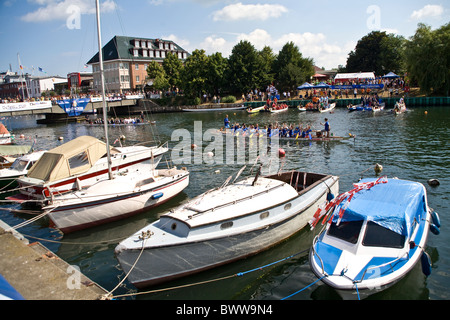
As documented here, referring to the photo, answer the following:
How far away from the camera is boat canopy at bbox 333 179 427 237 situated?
35.6 feet

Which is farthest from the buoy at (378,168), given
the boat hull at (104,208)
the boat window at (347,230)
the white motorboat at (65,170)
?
the white motorboat at (65,170)

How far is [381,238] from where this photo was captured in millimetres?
10617

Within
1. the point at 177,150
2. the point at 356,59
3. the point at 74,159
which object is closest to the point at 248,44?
the point at 356,59

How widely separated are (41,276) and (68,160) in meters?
10.2

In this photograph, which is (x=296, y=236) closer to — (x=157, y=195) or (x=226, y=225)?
(x=226, y=225)

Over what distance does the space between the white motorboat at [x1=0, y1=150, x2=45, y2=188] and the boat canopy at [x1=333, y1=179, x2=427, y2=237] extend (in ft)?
69.5

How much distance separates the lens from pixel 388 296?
33.4 ft

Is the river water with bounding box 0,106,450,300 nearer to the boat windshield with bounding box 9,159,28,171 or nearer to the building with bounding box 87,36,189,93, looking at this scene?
the boat windshield with bounding box 9,159,28,171

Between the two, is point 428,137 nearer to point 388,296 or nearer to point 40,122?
point 388,296

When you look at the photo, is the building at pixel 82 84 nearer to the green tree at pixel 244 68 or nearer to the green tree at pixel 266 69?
the green tree at pixel 244 68

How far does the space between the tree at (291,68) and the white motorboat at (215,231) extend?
75867 millimetres

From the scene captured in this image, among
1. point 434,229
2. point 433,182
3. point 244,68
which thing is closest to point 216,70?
point 244,68

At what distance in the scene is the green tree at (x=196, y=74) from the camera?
89.3 metres

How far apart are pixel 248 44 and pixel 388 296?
277 ft
